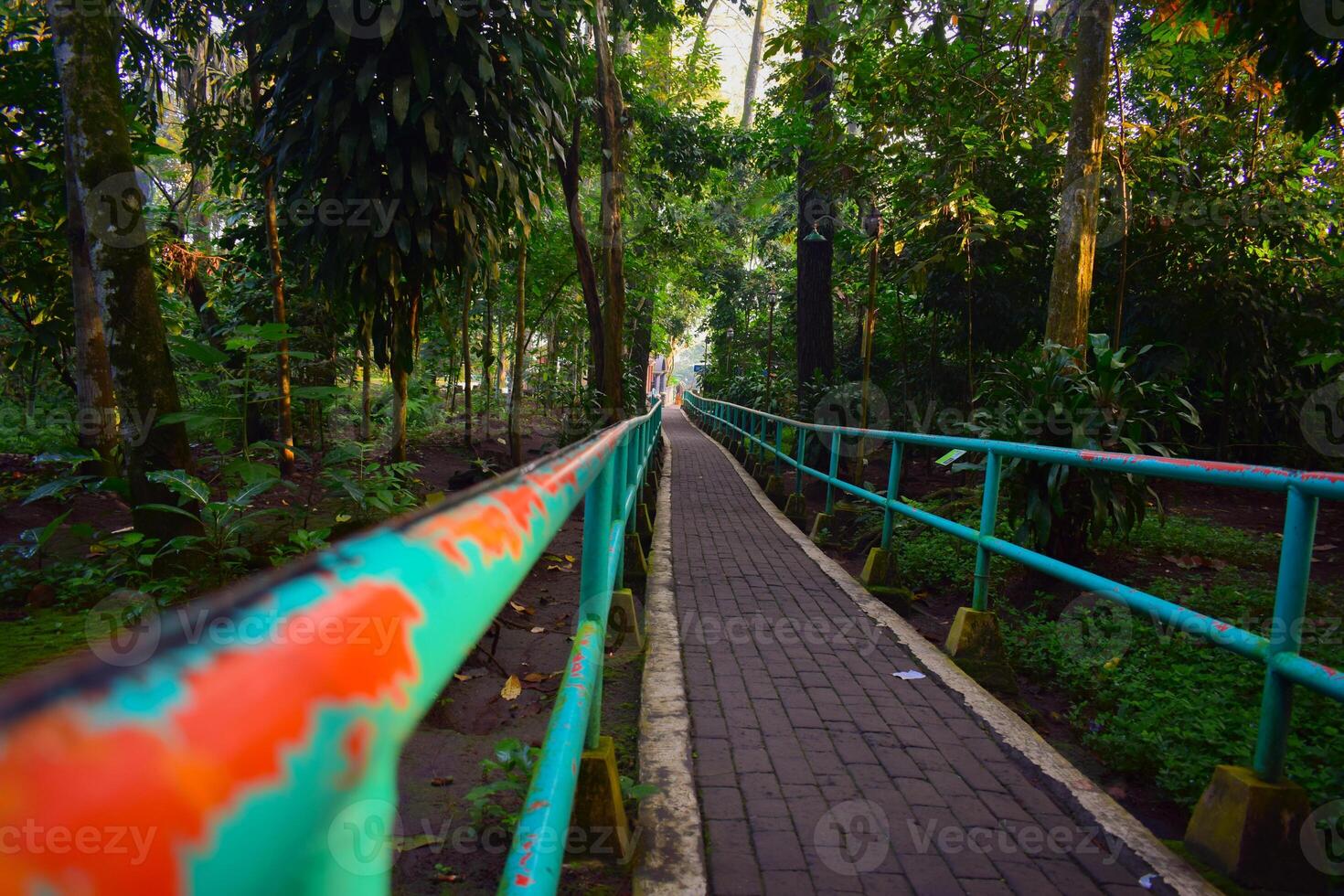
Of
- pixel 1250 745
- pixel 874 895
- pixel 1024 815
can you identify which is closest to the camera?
pixel 874 895

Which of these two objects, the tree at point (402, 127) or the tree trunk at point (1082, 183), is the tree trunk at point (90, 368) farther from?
the tree trunk at point (1082, 183)

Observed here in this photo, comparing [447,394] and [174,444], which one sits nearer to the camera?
[174,444]

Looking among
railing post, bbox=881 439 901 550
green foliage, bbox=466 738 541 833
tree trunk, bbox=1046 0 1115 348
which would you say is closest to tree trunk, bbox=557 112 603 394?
tree trunk, bbox=1046 0 1115 348

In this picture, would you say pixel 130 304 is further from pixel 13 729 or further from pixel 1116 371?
pixel 1116 371

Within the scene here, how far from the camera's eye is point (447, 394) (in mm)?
19812

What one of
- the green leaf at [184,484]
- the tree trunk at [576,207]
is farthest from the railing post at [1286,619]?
the tree trunk at [576,207]

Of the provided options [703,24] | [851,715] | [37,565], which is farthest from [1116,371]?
[703,24]

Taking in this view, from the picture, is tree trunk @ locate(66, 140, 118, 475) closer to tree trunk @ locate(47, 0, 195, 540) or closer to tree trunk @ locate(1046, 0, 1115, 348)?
tree trunk @ locate(47, 0, 195, 540)

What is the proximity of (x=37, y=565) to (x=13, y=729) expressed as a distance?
656 cm

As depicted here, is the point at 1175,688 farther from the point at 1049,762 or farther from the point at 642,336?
the point at 642,336

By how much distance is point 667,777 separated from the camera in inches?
100

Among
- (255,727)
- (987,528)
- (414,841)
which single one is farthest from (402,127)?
(255,727)

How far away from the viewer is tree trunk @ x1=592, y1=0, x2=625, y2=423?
9.27 meters

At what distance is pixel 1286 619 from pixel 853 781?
1.34 metres
